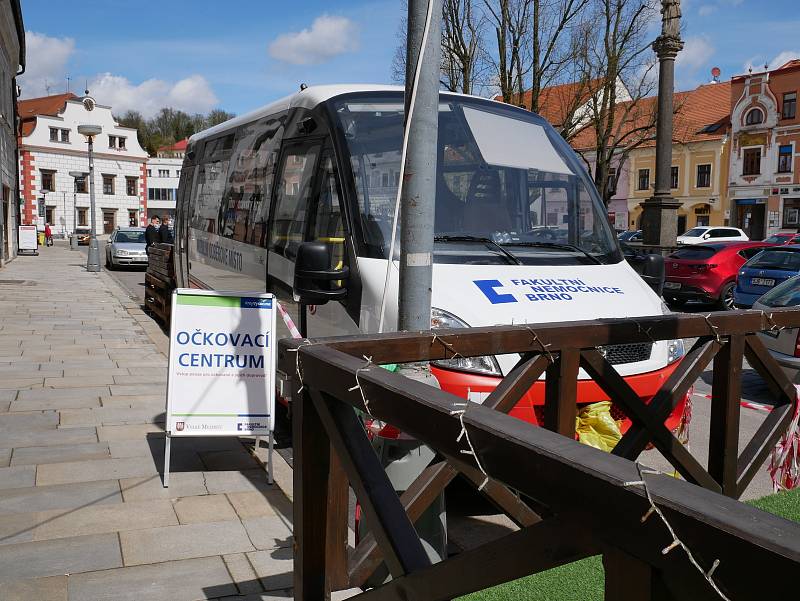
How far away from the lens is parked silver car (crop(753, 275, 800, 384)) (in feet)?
25.6

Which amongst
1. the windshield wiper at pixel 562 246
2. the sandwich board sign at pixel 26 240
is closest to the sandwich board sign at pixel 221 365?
the windshield wiper at pixel 562 246

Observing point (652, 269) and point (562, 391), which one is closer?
point (562, 391)

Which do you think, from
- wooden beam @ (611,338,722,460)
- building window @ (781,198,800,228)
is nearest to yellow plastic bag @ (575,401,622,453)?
wooden beam @ (611,338,722,460)

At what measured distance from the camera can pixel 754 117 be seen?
163ft

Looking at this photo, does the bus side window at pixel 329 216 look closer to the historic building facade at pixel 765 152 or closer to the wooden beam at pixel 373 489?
the wooden beam at pixel 373 489

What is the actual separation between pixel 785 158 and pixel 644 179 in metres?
9.73

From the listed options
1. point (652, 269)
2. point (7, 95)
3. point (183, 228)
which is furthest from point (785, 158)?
point (652, 269)

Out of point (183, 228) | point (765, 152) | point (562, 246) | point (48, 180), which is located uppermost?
point (765, 152)

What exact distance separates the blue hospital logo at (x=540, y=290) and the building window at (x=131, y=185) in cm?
8181

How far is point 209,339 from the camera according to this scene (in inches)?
211

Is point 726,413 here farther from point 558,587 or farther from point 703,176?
point 703,176

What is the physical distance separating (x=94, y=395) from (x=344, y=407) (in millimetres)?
6036

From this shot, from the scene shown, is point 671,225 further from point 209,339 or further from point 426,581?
point 426,581

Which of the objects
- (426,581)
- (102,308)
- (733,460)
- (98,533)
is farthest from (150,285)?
(426,581)
